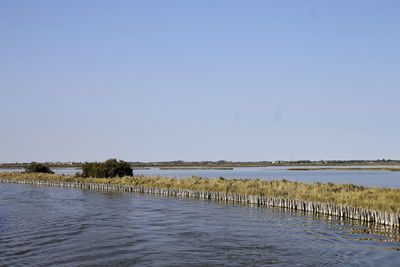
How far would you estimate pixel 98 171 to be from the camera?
74.4m

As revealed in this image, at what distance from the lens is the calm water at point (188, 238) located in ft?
61.3

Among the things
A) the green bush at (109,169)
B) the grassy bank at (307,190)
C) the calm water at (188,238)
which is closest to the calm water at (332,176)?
the grassy bank at (307,190)

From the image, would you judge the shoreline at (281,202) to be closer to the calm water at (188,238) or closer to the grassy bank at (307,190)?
the calm water at (188,238)

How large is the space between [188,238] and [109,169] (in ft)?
170

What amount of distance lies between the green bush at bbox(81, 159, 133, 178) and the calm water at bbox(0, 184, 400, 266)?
3708cm

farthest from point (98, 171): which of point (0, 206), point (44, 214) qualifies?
point (44, 214)

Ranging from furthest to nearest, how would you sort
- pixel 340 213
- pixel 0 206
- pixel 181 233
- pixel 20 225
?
pixel 0 206 < pixel 340 213 < pixel 20 225 < pixel 181 233

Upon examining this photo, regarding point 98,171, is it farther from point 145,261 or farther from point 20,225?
point 145,261

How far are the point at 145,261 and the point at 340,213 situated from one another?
1675 cm

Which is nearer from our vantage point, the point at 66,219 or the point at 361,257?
the point at 361,257

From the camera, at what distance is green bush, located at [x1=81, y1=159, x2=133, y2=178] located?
73062mm

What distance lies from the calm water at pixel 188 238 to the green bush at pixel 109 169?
122 feet

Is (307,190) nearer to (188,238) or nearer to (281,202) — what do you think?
(281,202)

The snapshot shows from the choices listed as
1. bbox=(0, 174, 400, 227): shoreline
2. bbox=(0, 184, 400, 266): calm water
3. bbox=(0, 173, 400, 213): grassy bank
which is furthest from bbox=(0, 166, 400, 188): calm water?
bbox=(0, 184, 400, 266): calm water
